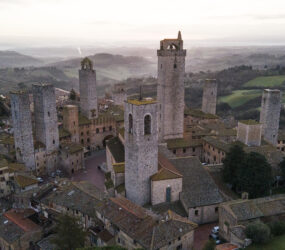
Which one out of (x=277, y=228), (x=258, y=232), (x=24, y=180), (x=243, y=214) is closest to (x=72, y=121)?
(x=24, y=180)

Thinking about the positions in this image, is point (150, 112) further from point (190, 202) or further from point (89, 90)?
point (89, 90)

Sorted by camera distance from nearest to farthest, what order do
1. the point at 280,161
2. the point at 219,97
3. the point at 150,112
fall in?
the point at 150,112 < the point at 280,161 < the point at 219,97

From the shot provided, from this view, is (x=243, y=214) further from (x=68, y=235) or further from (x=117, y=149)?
(x=117, y=149)

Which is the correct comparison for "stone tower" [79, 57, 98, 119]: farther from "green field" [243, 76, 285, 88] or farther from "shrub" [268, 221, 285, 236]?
"green field" [243, 76, 285, 88]

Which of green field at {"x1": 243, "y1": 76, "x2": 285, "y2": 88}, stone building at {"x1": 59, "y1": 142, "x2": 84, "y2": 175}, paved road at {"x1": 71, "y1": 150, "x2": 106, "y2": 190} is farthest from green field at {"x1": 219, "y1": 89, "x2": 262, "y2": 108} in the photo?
stone building at {"x1": 59, "y1": 142, "x2": 84, "y2": 175}

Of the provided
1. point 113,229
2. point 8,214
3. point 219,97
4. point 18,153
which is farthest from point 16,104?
point 219,97

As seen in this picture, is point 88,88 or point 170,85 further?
point 88,88
